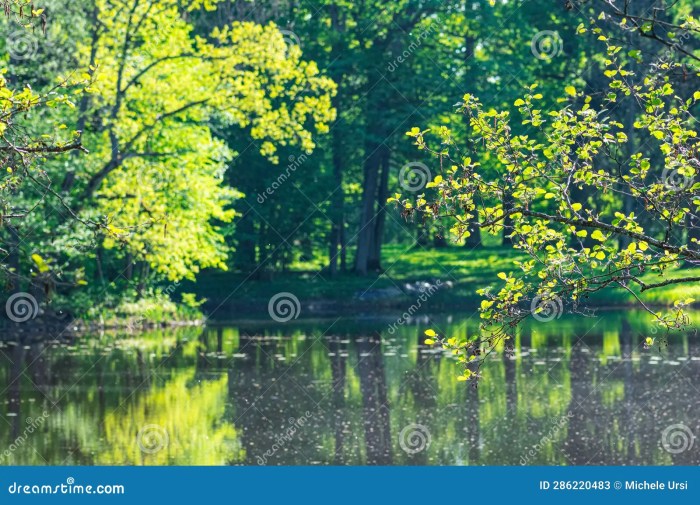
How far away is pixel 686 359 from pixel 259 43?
12.2 metres

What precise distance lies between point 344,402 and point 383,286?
22.2 meters

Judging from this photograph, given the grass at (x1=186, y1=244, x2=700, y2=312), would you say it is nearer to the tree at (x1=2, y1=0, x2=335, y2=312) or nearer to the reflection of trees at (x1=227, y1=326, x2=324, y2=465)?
the tree at (x1=2, y1=0, x2=335, y2=312)

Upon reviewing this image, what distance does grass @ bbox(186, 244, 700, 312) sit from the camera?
3727cm

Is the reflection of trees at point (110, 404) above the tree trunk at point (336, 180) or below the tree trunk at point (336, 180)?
below

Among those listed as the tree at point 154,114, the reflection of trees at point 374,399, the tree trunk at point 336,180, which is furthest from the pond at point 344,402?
the tree trunk at point 336,180

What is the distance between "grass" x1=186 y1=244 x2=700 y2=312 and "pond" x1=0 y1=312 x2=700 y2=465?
8964 mm

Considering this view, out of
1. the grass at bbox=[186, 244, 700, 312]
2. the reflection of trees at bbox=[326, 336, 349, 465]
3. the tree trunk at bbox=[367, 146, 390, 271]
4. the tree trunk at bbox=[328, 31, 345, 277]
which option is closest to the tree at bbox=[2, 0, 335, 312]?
the reflection of trees at bbox=[326, 336, 349, 465]

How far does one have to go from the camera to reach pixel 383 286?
40438mm

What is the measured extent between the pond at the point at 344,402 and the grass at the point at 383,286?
8964 millimetres

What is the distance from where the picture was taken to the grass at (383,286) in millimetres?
37272

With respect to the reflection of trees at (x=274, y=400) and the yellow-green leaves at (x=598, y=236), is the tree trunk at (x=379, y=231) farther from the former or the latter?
the yellow-green leaves at (x=598, y=236)

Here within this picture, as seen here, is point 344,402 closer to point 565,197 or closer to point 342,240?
point 565,197

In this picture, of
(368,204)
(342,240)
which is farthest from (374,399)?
(342,240)

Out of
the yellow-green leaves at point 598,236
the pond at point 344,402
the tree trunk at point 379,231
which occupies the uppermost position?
the tree trunk at point 379,231
